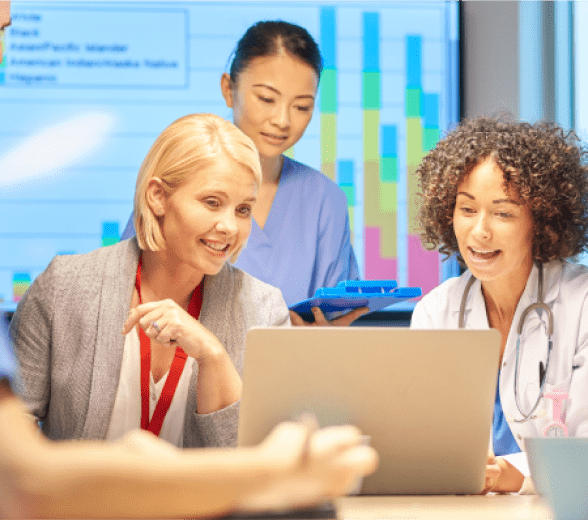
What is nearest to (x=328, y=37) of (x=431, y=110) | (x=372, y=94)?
(x=372, y=94)

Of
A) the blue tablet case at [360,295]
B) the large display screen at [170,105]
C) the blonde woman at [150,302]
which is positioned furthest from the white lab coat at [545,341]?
the large display screen at [170,105]

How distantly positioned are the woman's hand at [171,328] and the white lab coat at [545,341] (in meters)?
0.76

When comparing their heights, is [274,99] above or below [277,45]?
below

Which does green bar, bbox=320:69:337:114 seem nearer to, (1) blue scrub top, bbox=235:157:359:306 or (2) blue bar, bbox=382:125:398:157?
(2) blue bar, bbox=382:125:398:157

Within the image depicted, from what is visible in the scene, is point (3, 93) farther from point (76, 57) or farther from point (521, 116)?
point (521, 116)

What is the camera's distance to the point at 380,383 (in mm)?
980

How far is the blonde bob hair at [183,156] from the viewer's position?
1657mm

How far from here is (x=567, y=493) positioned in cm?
97

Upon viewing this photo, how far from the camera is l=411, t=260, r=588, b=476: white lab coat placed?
5.71 feet

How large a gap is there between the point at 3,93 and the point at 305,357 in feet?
8.21

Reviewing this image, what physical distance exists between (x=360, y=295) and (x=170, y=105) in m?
1.66

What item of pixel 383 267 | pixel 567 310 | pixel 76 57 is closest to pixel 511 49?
pixel 383 267

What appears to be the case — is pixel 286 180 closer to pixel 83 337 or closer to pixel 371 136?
pixel 371 136

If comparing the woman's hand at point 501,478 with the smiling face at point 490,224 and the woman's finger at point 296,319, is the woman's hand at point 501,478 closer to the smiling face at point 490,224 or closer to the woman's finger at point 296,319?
the smiling face at point 490,224
